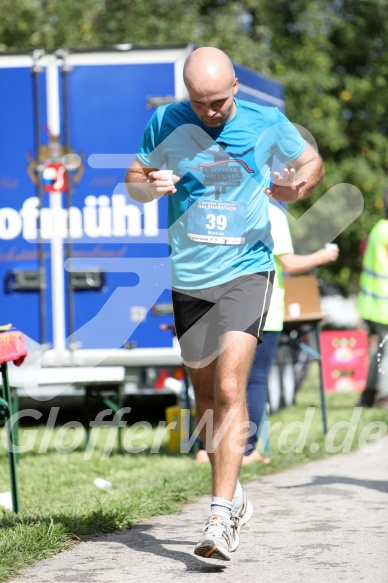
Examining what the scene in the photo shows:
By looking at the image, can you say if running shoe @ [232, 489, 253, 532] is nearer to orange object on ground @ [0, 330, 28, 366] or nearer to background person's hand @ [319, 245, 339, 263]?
orange object on ground @ [0, 330, 28, 366]

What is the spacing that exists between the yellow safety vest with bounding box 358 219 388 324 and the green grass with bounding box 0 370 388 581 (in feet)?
3.01

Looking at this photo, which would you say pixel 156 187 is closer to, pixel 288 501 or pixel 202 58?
pixel 202 58

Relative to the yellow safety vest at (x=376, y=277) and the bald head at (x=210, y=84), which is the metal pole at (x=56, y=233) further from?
the bald head at (x=210, y=84)

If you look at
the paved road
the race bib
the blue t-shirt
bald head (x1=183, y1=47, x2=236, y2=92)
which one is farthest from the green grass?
bald head (x1=183, y1=47, x2=236, y2=92)

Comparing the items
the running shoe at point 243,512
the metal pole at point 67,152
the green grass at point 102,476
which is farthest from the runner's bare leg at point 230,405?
the metal pole at point 67,152

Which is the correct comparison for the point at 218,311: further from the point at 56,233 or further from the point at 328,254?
the point at 56,233

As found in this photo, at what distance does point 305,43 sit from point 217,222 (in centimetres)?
1700

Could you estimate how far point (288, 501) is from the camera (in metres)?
6.64

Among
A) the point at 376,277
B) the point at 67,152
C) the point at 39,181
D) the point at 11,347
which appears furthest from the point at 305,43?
the point at 11,347

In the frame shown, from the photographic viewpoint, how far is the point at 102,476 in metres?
7.96

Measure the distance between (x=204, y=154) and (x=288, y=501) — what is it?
223cm

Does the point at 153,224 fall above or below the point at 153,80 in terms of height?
below

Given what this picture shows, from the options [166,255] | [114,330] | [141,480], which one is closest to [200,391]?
[166,255]

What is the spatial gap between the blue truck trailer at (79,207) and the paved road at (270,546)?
3.49 metres
